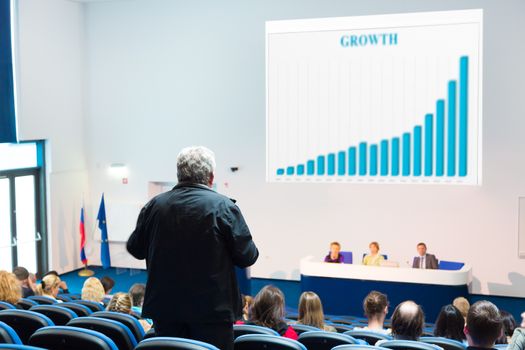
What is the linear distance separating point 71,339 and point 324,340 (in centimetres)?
144

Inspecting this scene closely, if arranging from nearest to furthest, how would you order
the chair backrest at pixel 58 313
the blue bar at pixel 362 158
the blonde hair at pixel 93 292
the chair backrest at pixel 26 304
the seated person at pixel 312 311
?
1. the chair backrest at pixel 58 313
2. the seated person at pixel 312 311
3. the chair backrest at pixel 26 304
4. the blonde hair at pixel 93 292
5. the blue bar at pixel 362 158

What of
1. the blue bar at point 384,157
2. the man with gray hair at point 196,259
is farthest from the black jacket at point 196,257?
the blue bar at point 384,157

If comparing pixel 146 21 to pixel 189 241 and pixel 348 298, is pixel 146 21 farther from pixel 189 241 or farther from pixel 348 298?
pixel 189 241

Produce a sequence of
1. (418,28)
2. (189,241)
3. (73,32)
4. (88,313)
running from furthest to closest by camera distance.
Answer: (73,32) → (418,28) → (88,313) → (189,241)

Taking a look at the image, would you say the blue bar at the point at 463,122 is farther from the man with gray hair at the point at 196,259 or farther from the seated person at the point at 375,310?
the man with gray hair at the point at 196,259

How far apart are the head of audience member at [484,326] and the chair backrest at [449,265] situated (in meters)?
5.79

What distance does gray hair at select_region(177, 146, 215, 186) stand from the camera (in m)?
2.90

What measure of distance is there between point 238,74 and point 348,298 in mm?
4403

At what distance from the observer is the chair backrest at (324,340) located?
3.81 m

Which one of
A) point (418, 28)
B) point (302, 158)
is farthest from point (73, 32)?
point (418, 28)

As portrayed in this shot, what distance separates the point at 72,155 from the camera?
12.2 metres

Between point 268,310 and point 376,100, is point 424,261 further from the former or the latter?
point 268,310

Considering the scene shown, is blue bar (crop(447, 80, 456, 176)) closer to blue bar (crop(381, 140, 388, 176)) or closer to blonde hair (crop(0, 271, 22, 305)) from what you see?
blue bar (crop(381, 140, 388, 176))

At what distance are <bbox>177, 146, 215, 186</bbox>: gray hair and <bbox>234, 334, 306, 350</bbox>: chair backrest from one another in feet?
3.05
